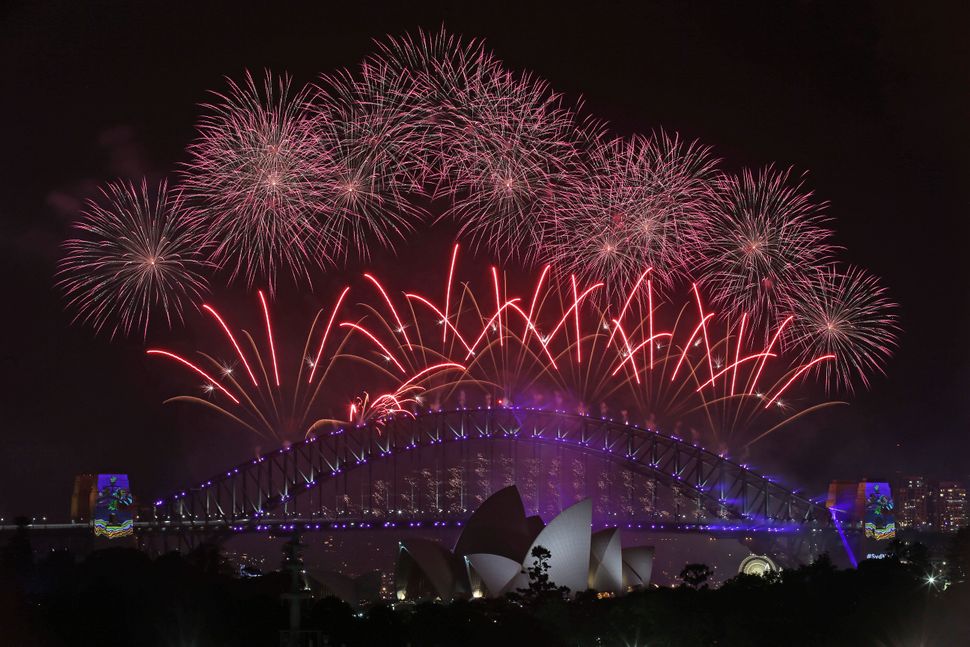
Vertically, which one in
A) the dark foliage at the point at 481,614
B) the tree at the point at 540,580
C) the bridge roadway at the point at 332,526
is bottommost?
the dark foliage at the point at 481,614

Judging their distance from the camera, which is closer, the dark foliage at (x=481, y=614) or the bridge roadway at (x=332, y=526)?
the dark foliage at (x=481, y=614)

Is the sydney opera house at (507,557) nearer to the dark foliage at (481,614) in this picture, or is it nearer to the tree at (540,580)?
the tree at (540,580)

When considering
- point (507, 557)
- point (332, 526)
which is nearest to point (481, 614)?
point (507, 557)

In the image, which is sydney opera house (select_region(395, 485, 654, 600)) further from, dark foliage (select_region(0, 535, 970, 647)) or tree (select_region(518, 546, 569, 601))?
dark foliage (select_region(0, 535, 970, 647))

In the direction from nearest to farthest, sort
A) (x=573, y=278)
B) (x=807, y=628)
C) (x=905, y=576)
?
(x=807, y=628) → (x=573, y=278) → (x=905, y=576)

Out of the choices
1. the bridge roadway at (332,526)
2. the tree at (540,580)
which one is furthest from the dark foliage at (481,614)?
the bridge roadway at (332,526)

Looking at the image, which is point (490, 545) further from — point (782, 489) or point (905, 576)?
point (782, 489)

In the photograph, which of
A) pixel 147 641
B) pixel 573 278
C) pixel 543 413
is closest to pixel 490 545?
pixel 573 278

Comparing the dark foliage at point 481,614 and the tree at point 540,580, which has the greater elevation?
the tree at point 540,580

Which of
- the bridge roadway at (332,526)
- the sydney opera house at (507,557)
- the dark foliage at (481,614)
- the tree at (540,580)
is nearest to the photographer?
the dark foliage at (481,614)
